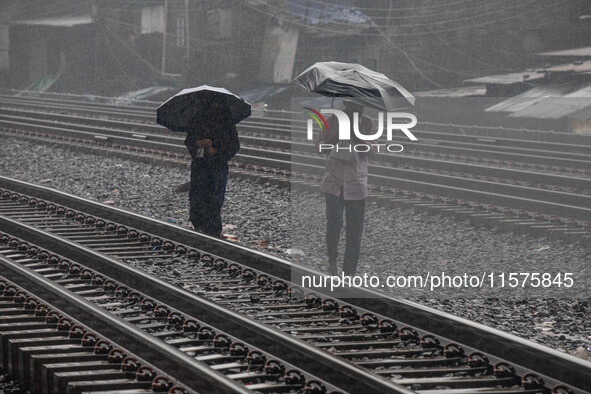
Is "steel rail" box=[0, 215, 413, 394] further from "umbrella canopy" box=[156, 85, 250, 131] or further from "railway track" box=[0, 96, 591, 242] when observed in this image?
"railway track" box=[0, 96, 591, 242]

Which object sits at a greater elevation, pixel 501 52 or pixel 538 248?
pixel 501 52

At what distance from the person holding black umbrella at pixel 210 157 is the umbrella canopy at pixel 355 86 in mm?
1582

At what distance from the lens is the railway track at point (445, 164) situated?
11.0 metres

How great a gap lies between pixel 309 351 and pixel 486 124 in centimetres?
1772

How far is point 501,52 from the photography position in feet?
96.1

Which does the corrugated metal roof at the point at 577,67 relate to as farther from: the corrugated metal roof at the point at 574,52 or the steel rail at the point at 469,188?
the steel rail at the point at 469,188

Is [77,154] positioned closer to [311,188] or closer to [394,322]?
[311,188]

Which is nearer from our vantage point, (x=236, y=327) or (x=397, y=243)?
(x=236, y=327)

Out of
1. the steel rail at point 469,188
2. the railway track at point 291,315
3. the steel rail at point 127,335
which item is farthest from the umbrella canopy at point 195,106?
the steel rail at point 469,188

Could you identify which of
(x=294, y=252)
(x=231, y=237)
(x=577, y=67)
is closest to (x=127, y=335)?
(x=294, y=252)

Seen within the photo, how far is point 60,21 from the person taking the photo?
131ft

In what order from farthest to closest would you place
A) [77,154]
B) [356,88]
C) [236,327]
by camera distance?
1. [77,154]
2. [356,88]
3. [236,327]

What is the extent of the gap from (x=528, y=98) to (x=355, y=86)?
15820 millimetres

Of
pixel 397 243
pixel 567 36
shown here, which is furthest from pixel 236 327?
pixel 567 36
